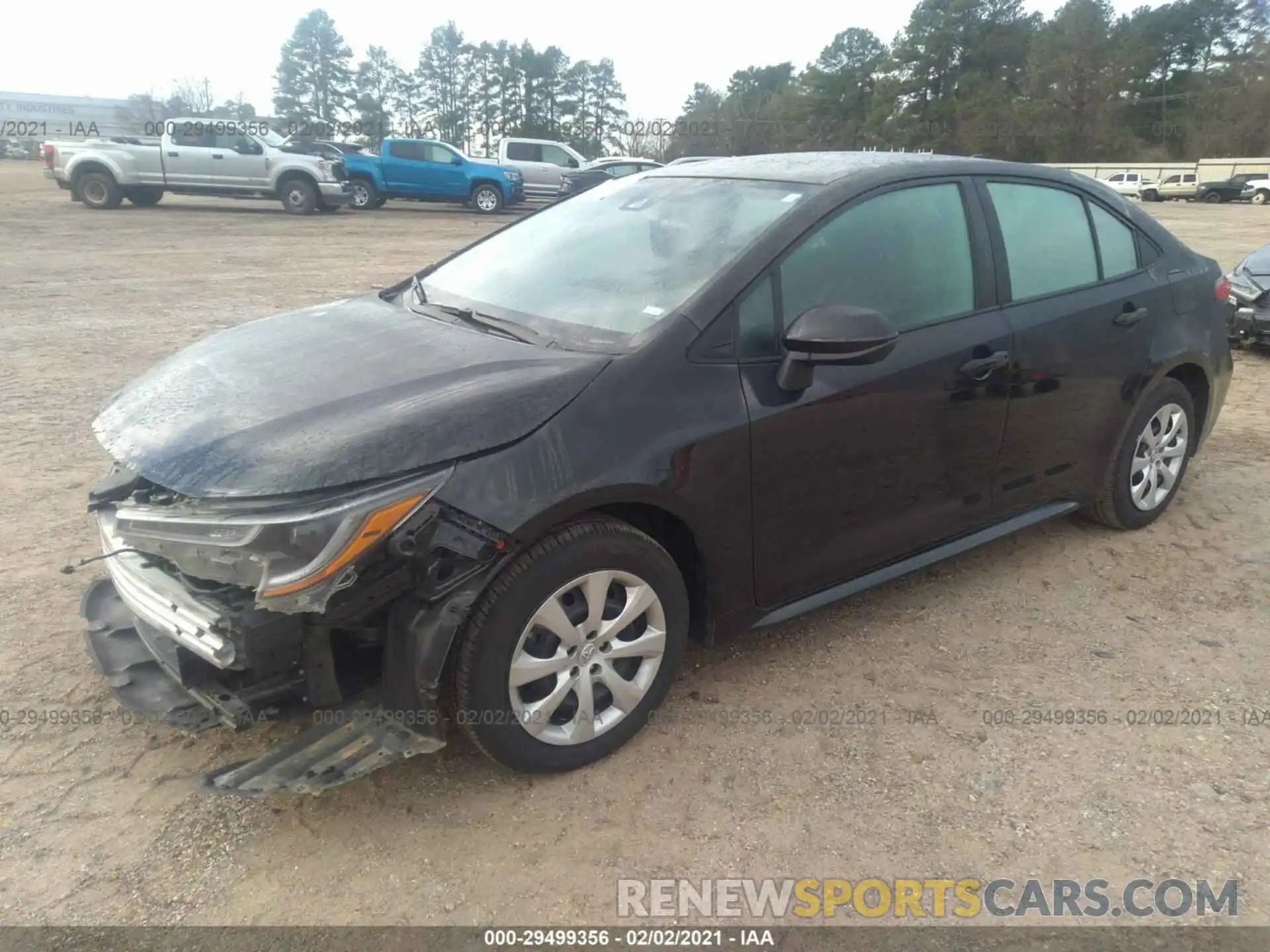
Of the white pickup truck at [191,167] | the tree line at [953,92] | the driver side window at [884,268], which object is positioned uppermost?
the tree line at [953,92]

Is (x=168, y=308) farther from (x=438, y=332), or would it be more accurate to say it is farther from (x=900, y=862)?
(x=900, y=862)

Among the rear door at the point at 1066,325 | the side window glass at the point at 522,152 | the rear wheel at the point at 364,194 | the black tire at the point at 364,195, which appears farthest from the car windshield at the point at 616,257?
the side window glass at the point at 522,152

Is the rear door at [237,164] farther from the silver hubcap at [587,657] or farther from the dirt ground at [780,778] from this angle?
the silver hubcap at [587,657]

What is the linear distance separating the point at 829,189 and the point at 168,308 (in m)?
8.72

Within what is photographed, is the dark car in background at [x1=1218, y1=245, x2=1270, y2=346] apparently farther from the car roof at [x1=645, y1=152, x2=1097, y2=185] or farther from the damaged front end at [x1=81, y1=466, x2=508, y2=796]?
the damaged front end at [x1=81, y1=466, x2=508, y2=796]

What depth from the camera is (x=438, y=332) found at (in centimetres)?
306

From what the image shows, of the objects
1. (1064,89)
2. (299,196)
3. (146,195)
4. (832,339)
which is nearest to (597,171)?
→ (299,196)

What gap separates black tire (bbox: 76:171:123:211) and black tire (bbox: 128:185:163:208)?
0.36 meters

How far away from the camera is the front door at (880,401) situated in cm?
293

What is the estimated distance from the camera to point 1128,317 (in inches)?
156

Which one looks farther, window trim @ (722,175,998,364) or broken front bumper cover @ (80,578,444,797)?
window trim @ (722,175,998,364)

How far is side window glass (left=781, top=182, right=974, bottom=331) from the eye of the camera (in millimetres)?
3031

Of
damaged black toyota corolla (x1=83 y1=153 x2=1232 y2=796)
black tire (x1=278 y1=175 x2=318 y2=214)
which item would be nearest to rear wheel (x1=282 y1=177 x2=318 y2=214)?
black tire (x1=278 y1=175 x2=318 y2=214)

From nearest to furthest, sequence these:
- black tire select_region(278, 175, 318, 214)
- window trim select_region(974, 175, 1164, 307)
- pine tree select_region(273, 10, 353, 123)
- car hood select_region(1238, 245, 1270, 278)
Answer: window trim select_region(974, 175, 1164, 307) → car hood select_region(1238, 245, 1270, 278) → black tire select_region(278, 175, 318, 214) → pine tree select_region(273, 10, 353, 123)
